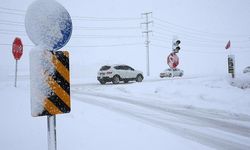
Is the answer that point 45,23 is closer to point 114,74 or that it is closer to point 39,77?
point 39,77

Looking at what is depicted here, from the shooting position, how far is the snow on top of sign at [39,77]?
349cm

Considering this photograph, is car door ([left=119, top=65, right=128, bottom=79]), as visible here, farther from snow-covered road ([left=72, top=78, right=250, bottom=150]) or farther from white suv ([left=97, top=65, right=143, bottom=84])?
snow-covered road ([left=72, top=78, right=250, bottom=150])

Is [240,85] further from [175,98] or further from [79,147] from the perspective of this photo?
[79,147]

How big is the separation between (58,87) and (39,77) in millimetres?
281

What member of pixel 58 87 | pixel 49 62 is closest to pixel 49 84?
pixel 58 87

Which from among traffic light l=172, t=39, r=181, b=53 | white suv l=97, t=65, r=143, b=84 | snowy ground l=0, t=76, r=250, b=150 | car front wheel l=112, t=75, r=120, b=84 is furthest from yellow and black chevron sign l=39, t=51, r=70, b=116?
car front wheel l=112, t=75, r=120, b=84

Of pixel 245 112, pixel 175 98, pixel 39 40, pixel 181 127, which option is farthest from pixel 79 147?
pixel 175 98

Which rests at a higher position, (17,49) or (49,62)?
(17,49)

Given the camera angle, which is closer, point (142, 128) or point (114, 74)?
point (142, 128)

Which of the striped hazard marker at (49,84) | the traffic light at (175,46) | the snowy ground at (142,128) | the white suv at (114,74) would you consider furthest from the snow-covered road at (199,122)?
the white suv at (114,74)

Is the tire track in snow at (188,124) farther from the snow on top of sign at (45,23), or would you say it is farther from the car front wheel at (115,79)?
the car front wheel at (115,79)

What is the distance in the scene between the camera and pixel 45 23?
144 inches

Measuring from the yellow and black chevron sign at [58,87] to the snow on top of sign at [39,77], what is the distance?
51mm

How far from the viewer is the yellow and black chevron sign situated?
139 inches
